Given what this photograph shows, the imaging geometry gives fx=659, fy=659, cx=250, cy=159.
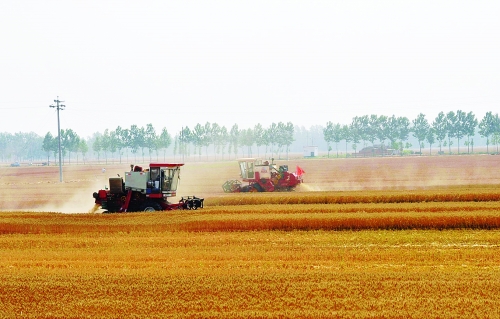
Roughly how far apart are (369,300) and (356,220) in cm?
1452

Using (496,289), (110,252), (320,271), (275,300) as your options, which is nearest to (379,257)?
(320,271)

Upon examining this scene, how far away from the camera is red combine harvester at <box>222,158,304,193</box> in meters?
52.7

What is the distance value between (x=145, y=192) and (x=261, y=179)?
56.8ft

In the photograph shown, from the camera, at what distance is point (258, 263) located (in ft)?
65.9

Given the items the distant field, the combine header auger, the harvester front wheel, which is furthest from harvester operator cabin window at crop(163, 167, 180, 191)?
the distant field

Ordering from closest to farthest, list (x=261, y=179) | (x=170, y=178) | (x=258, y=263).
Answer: (x=258, y=263)
(x=170, y=178)
(x=261, y=179)

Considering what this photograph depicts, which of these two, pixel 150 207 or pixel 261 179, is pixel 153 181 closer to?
pixel 150 207

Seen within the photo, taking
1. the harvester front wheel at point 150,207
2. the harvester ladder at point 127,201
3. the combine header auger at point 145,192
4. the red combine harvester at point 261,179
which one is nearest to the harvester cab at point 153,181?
the combine header auger at point 145,192

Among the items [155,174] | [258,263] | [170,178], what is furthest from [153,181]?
[258,263]

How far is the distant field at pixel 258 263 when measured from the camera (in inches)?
585

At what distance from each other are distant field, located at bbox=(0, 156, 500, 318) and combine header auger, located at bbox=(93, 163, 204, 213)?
3131mm

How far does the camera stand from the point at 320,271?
1833cm

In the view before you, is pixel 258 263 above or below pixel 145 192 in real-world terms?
below

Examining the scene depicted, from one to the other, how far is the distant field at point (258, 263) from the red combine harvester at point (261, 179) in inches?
672
